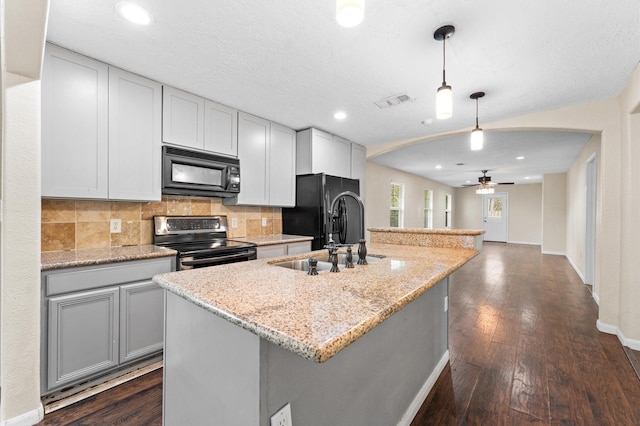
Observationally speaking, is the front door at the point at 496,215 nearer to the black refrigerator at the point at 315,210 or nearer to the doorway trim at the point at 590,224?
the doorway trim at the point at 590,224

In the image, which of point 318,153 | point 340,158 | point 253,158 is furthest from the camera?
point 340,158

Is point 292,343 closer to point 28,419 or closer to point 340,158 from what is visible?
point 28,419

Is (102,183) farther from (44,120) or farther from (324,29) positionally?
(324,29)

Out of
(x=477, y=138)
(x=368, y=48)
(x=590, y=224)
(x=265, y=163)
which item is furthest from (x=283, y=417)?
(x=590, y=224)

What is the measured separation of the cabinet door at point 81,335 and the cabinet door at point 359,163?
345 centimetres

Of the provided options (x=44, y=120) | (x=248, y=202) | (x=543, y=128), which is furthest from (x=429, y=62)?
(x=44, y=120)

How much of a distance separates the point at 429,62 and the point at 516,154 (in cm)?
451

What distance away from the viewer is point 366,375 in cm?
127

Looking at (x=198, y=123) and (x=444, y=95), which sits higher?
(x=198, y=123)

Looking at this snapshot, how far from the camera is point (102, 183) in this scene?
7.23ft

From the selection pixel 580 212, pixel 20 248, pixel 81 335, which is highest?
pixel 580 212

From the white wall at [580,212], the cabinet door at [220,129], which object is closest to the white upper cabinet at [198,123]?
the cabinet door at [220,129]

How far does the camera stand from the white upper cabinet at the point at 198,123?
2.58 meters

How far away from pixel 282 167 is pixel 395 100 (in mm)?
1592
